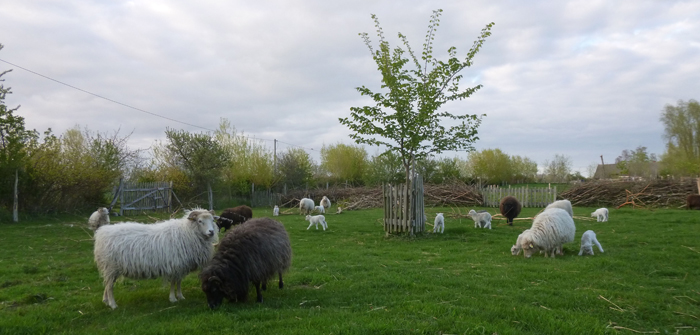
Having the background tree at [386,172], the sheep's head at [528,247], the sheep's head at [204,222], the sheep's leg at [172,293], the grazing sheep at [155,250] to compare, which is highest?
the background tree at [386,172]

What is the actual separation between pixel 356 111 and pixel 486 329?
9026 millimetres

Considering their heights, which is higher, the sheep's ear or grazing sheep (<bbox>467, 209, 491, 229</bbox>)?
the sheep's ear

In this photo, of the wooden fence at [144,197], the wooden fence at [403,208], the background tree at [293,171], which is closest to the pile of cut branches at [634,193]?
the wooden fence at [403,208]

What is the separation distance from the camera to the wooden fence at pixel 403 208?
496 inches

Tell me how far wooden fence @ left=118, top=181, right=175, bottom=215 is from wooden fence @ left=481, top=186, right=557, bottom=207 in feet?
70.0

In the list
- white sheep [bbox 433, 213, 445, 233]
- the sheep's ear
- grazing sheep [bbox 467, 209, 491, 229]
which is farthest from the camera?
grazing sheep [bbox 467, 209, 491, 229]

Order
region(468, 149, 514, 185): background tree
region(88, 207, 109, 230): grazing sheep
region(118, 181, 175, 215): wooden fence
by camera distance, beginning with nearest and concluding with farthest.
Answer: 1. region(88, 207, 109, 230): grazing sheep
2. region(118, 181, 175, 215): wooden fence
3. region(468, 149, 514, 185): background tree

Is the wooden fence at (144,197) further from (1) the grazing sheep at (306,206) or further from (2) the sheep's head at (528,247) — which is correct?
(2) the sheep's head at (528,247)

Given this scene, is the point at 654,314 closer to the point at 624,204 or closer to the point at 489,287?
the point at 489,287

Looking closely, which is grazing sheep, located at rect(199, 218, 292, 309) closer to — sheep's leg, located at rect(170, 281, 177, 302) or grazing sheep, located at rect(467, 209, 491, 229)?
sheep's leg, located at rect(170, 281, 177, 302)

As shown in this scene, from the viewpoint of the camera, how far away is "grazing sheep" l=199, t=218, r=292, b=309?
558cm

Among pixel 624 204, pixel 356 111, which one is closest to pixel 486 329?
pixel 356 111

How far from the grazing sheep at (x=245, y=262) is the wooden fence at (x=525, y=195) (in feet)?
78.2

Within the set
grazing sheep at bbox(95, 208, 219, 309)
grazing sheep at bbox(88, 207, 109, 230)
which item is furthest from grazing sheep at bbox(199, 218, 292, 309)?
grazing sheep at bbox(88, 207, 109, 230)
